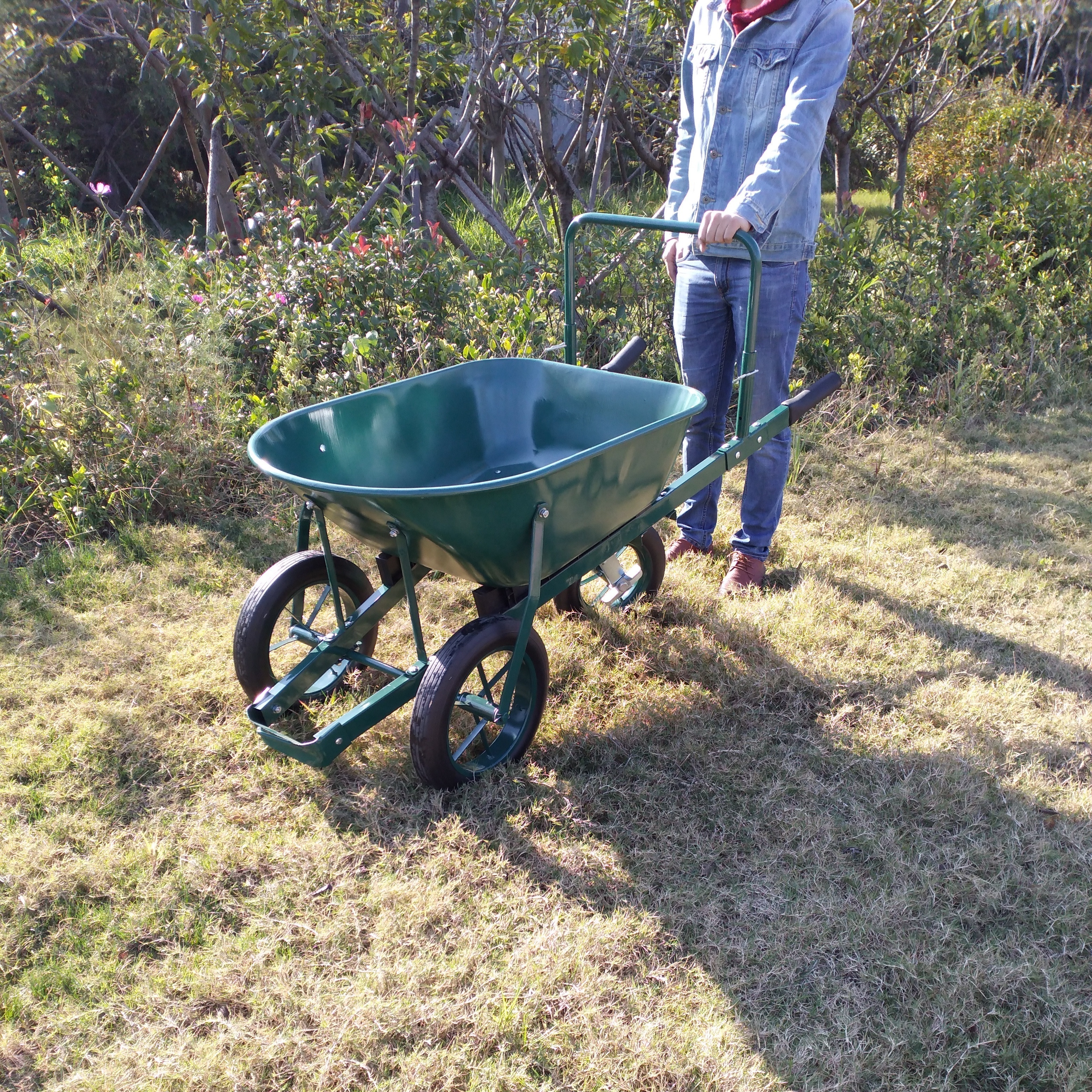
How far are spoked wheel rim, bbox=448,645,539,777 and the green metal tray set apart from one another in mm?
243

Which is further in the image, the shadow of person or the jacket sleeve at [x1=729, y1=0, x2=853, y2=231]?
the shadow of person

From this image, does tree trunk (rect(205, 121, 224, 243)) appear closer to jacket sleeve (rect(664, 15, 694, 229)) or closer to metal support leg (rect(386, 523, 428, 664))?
jacket sleeve (rect(664, 15, 694, 229))

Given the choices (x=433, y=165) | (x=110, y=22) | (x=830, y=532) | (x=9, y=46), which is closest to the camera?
(x=830, y=532)

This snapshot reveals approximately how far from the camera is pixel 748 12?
269 cm

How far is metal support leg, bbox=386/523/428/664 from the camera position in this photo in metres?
2.21

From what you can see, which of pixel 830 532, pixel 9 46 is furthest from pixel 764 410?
pixel 9 46

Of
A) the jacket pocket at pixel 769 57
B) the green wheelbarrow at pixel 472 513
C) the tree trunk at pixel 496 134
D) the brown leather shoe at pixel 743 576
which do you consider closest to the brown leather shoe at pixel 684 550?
the brown leather shoe at pixel 743 576

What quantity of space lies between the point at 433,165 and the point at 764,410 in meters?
2.89

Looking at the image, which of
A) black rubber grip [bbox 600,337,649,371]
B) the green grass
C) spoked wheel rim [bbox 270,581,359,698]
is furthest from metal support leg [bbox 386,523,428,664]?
the green grass

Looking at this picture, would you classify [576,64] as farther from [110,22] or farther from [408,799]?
[110,22]

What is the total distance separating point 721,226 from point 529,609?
1088 millimetres

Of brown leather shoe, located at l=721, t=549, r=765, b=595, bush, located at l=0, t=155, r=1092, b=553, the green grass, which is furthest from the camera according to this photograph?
the green grass

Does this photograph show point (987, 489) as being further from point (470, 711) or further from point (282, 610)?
point (282, 610)

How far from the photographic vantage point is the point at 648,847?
7.57 feet
